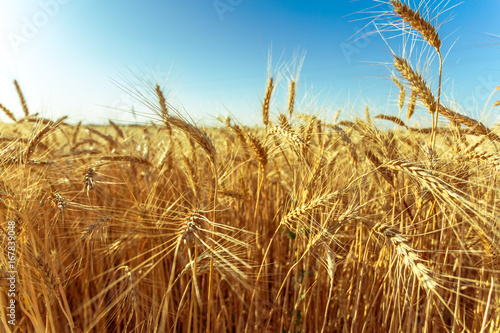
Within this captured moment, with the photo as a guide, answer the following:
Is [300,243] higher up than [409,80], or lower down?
lower down

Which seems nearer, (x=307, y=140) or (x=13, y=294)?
(x=13, y=294)

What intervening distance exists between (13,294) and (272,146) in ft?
4.48

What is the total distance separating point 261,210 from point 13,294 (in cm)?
178

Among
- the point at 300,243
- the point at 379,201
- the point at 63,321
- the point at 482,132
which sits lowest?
the point at 63,321

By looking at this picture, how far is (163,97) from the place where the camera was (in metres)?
2.51

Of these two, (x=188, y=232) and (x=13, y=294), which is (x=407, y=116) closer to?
(x=188, y=232)

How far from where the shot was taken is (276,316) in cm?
179

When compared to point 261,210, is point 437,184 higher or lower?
higher

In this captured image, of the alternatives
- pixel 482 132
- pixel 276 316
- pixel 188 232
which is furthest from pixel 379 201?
pixel 188 232

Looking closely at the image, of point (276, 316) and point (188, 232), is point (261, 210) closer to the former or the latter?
point (276, 316)

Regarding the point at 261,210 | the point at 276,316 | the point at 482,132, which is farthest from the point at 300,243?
the point at 482,132

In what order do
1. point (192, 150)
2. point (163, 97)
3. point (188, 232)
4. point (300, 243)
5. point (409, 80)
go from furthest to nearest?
point (163, 97)
point (192, 150)
point (300, 243)
point (409, 80)
point (188, 232)

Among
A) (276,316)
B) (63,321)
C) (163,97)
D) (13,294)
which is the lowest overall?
(63,321)

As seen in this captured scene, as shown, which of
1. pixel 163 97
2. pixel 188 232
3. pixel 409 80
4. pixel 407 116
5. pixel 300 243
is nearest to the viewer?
pixel 188 232
